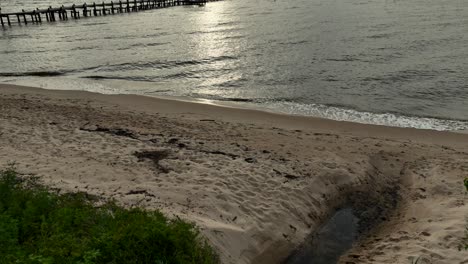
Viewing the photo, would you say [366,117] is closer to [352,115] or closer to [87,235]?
[352,115]

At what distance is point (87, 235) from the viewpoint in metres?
5.93

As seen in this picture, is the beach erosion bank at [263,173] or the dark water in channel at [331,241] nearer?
the dark water in channel at [331,241]

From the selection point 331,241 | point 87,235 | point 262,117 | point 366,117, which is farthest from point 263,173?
point 366,117

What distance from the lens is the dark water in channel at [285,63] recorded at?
1788cm

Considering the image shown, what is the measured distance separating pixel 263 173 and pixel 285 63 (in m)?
17.5

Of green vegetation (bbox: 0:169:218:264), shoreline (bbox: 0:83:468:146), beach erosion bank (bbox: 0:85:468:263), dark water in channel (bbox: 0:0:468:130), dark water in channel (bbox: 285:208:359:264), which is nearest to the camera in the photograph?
green vegetation (bbox: 0:169:218:264)

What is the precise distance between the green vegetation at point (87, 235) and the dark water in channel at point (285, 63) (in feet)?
36.6

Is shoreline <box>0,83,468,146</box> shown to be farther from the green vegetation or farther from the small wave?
the green vegetation

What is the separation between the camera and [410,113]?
Answer: 16297 millimetres

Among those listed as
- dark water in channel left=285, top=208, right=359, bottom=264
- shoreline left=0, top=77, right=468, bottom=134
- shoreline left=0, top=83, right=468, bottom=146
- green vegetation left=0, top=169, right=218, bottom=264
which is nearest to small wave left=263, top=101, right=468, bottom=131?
shoreline left=0, top=77, right=468, bottom=134

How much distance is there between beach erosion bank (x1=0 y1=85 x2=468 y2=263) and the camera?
754 centimetres

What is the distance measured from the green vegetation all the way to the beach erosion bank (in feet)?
3.09

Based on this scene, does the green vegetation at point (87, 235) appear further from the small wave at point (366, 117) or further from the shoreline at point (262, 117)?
the small wave at point (366, 117)

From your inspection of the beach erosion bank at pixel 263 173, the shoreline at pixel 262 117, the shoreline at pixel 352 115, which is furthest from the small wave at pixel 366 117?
the beach erosion bank at pixel 263 173
